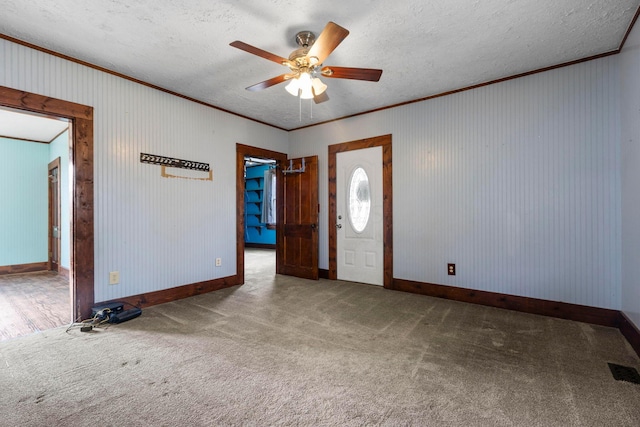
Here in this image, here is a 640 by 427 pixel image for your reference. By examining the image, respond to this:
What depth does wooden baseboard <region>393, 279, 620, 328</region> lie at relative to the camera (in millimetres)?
2729

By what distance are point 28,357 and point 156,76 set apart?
2.76 metres

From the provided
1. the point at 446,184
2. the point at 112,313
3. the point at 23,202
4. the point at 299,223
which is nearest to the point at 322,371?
the point at 112,313

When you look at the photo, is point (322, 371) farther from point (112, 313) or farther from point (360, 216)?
point (360, 216)

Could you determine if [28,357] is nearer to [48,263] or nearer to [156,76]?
[156,76]

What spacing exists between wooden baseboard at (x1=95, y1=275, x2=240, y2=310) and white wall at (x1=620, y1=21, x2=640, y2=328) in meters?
4.20

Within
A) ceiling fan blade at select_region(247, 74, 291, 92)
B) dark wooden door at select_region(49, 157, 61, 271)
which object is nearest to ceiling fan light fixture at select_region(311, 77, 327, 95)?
ceiling fan blade at select_region(247, 74, 291, 92)

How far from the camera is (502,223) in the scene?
3250 mm

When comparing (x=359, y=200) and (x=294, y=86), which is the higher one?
(x=294, y=86)

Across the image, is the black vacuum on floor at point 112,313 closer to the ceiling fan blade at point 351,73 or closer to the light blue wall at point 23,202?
the ceiling fan blade at point 351,73

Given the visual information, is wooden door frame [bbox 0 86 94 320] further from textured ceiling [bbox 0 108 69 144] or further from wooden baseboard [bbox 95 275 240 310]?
textured ceiling [bbox 0 108 69 144]

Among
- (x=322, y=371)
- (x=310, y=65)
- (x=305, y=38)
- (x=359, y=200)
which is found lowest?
(x=322, y=371)

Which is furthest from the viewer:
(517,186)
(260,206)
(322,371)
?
(260,206)

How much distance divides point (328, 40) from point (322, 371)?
87.4 inches

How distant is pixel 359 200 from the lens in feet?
14.5
